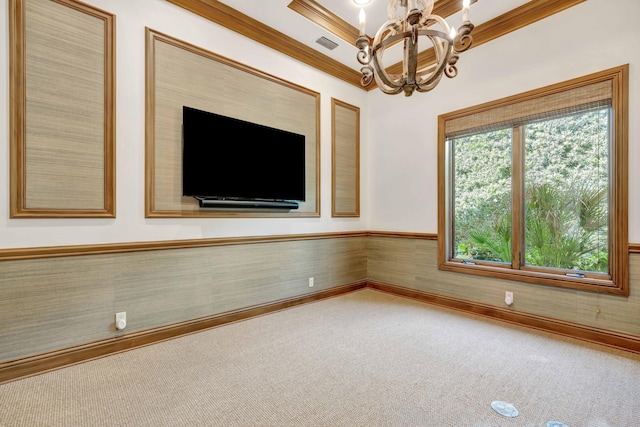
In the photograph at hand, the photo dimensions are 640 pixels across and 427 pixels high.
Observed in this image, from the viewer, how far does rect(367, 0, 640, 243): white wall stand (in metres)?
2.52

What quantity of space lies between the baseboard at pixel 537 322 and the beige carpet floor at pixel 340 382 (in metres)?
0.13

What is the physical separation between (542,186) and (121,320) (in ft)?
13.2

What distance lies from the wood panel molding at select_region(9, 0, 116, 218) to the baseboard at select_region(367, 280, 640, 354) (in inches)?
138

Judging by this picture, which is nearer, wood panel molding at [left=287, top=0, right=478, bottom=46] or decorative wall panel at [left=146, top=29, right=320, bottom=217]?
decorative wall panel at [left=146, top=29, right=320, bottom=217]

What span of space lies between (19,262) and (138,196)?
2.77 feet

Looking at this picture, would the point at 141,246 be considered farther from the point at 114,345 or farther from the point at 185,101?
the point at 185,101

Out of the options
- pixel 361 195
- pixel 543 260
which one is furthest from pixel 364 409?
pixel 361 195

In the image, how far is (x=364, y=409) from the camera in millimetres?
1741

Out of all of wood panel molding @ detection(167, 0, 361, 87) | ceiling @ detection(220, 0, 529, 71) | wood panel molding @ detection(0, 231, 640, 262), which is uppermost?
ceiling @ detection(220, 0, 529, 71)

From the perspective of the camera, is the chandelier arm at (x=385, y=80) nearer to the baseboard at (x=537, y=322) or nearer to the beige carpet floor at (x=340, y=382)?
the beige carpet floor at (x=340, y=382)

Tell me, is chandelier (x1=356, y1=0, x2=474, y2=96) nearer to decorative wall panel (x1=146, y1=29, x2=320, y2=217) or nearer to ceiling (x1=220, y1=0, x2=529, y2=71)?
ceiling (x1=220, y1=0, x2=529, y2=71)

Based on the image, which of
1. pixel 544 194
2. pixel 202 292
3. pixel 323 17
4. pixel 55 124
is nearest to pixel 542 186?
pixel 544 194

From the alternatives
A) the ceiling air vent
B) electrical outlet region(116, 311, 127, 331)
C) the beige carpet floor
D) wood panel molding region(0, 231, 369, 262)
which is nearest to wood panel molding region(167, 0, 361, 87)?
the ceiling air vent

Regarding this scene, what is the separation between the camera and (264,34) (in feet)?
10.8
